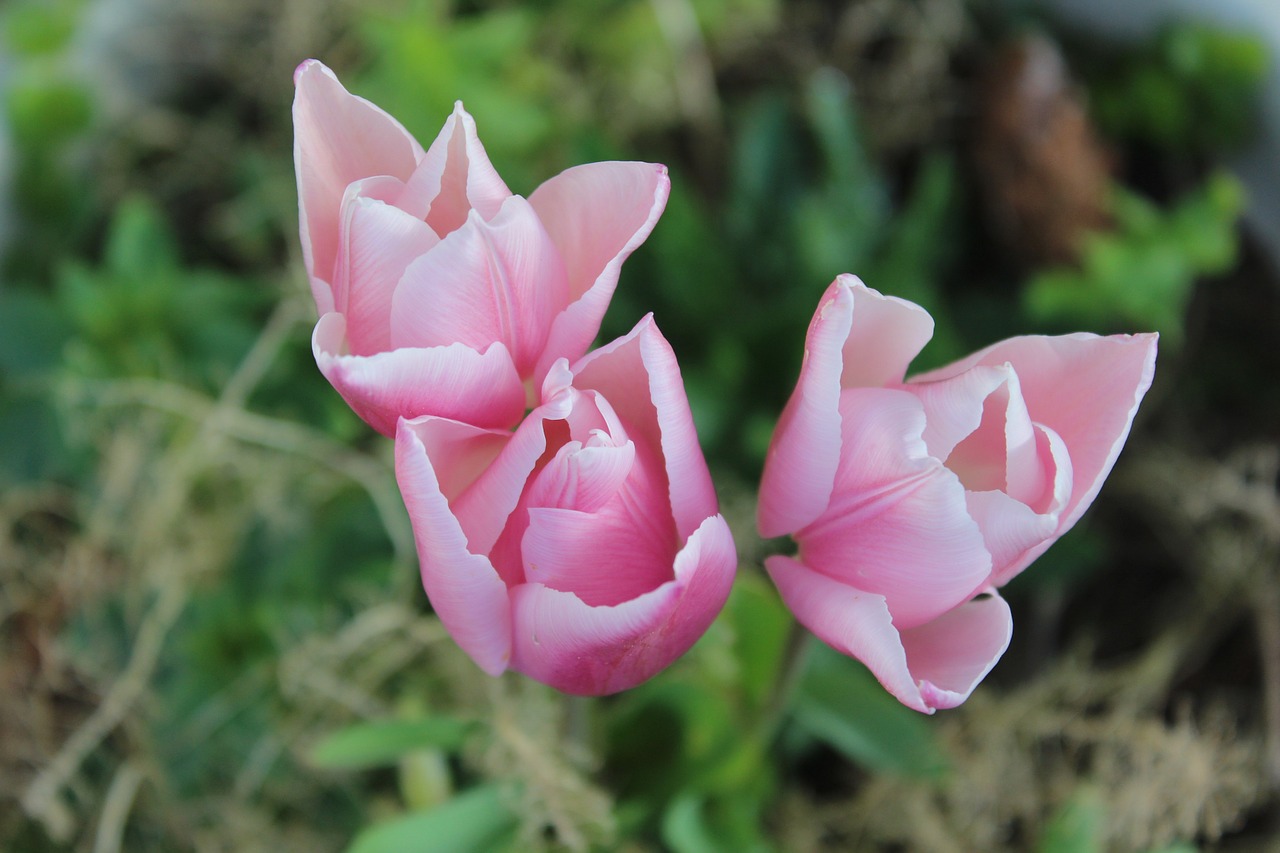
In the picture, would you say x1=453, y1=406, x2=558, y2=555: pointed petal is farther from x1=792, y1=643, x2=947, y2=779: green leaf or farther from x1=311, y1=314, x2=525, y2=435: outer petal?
x1=792, y1=643, x2=947, y2=779: green leaf

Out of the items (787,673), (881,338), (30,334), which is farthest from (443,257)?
(30,334)

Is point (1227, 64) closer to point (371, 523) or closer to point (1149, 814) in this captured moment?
point (1149, 814)

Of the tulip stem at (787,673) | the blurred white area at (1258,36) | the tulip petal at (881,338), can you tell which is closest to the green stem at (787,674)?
the tulip stem at (787,673)

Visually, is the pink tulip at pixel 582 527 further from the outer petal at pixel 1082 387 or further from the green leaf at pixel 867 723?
the green leaf at pixel 867 723

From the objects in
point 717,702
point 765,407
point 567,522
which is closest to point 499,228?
point 567,522

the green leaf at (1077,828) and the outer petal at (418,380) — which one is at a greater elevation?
the outer petal at (418,380)

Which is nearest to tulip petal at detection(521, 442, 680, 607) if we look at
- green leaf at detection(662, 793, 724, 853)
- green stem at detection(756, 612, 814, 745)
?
green stem at detection(756, 612, 814, 745)

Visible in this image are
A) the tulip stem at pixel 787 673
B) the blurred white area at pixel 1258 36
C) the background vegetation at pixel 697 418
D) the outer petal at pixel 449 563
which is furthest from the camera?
the blurred white area at pixel 1258 36
